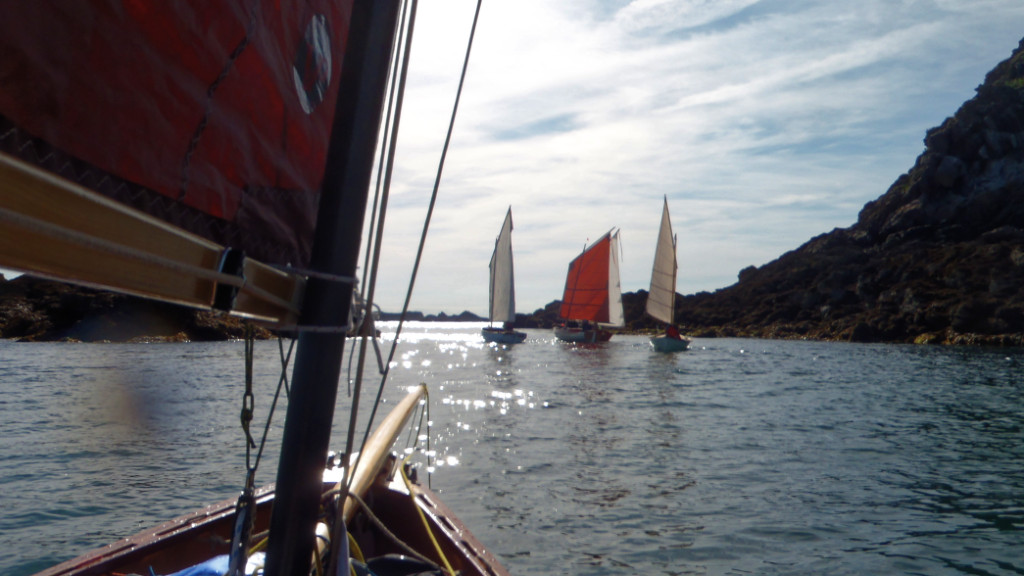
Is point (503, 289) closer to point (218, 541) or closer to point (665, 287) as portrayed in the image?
point (665, 287)

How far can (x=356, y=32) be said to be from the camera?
2330 millimetres

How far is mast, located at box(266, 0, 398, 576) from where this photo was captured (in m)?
2.30

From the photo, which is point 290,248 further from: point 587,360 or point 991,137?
point 991,137

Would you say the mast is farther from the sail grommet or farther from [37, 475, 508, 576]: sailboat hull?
[37, 475, 508, 576]: sailboat hull

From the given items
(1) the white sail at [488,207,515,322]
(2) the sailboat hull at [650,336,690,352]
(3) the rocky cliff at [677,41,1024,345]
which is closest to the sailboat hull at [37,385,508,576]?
(2) the sailboat hull at [650,336,690,352]

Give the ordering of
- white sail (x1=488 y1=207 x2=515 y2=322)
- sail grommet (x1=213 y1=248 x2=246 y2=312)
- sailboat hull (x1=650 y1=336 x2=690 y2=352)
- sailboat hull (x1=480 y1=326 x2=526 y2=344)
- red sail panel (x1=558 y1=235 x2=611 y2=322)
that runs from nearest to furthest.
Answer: sail grommet (x1=213 y1=248 x2=246 y2=312)
sailboat hull (x1=650 y1=336 x2=690 y2=352)
white sail (x1=488 y1=207 x2=515 y2=322)
red sail panel (x1=558 y1=235 x2=611 y2=322)
sailboat hull (x1=480 y1=326 x2=526 y2=344)

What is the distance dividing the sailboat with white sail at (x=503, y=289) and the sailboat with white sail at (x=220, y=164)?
69.1 meters

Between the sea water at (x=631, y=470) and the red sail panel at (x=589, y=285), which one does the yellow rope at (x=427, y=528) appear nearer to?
the sea water at (x=631, y=470)

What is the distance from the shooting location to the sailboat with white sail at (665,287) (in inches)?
2403

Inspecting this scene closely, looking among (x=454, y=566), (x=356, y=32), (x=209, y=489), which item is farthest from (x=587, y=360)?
(x=356, y=32)

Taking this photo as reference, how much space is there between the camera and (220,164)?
2.12 meters

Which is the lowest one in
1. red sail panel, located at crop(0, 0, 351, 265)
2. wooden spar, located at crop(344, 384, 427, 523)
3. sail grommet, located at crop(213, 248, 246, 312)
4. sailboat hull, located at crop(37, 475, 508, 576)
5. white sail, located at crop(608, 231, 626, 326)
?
sailboat hull, located at crop(37, 475, 508, 576)

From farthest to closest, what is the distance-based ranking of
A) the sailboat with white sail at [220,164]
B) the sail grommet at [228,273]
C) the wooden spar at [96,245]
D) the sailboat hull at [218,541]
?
the sailboat hull at [218,541] → the sail grommet at [228,273] → the sailboat with white sail at [220,164] → the wooden spar at [96,245]

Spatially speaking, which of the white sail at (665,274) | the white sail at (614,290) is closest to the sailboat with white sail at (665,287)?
the white sail at (665,274)
